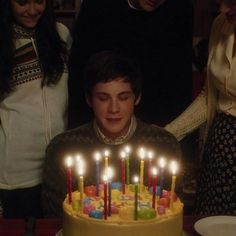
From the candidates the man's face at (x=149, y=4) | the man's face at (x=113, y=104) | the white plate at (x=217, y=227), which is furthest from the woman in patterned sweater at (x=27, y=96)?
the white plate at (x=217, y=227)

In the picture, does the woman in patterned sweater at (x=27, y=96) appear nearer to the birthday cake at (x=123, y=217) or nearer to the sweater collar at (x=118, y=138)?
the sweater collar at (x=118, y=138)

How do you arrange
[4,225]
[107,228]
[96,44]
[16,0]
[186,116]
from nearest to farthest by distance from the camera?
[107,228], [4,225], [16,0], [186,116], [96,44]

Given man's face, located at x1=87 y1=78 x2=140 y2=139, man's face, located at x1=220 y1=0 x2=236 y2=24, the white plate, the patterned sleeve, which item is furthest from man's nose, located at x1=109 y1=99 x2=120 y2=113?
the white plate

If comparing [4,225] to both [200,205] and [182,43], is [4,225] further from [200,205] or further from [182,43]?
[182,43]

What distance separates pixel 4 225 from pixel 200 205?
922 millimetres

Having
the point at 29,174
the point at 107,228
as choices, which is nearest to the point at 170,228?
the point at 107,228

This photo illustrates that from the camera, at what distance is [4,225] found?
67.3 inches

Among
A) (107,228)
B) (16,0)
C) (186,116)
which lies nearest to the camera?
(107,228)

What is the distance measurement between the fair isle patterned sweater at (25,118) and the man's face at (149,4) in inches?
20.8

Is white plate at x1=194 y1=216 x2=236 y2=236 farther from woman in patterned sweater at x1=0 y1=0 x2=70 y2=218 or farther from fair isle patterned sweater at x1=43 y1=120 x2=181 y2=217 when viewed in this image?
woman in patterned sweater at x1=0 y1=0 x2=70 y2=218

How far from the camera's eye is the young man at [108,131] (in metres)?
2.21

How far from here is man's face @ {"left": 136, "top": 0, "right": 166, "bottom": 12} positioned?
7.67 ft

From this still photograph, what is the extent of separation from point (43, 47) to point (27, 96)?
24cm

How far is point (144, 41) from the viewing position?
2422 millimetres
